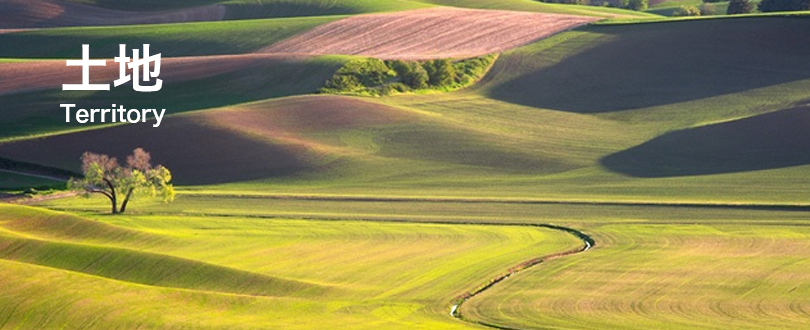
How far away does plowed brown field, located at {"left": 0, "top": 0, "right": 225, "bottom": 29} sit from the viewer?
116m

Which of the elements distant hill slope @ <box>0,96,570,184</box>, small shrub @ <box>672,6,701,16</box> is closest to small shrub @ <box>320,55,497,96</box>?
distant hill slope @ <box>0,96,570,184</box>

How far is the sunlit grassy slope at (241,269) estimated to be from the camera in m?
34.7

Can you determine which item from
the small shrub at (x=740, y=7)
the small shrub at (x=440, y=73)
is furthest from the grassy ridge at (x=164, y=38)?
the small shrub at (x=740, y=7)

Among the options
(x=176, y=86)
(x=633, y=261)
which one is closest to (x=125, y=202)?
(x=633, y=261)

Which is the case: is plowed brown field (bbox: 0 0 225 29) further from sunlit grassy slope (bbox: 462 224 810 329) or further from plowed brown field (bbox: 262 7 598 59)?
sunlit grassy slope (bbox: 462 224 810 329)

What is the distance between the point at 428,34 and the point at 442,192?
117 feet

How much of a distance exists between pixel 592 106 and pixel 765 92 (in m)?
10.1

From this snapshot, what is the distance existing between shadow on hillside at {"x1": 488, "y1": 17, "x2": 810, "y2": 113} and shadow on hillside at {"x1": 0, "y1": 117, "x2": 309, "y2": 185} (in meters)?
19.1

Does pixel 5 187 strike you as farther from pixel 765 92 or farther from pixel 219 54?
pixel 765 92

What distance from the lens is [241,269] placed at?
4309cm

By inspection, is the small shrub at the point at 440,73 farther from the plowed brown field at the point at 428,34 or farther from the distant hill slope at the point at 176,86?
the distant hill slope at the point at 176,86

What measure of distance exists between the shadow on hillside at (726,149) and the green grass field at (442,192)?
0.60 feet

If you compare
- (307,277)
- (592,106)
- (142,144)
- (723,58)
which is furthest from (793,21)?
(307,277)

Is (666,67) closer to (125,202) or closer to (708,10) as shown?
(125,202)
